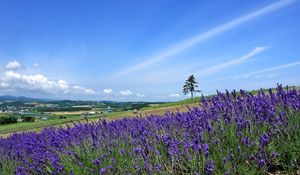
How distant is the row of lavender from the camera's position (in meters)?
2.74

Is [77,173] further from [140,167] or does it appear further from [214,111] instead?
[214,111]

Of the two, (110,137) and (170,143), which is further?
(110,137)

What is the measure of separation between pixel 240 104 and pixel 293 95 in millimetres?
606

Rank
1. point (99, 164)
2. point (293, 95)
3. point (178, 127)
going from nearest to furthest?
point (99, 164) → point (293, 95) → point (178, 127)

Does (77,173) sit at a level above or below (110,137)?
below

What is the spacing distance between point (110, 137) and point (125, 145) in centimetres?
39

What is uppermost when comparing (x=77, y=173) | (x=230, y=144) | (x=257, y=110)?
(x=257, y=110)

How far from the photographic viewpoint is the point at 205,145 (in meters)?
2.55

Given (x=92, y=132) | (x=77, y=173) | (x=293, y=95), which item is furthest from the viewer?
(x=92, y=132)

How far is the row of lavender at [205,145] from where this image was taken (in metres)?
2.74

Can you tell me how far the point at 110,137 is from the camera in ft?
13.7

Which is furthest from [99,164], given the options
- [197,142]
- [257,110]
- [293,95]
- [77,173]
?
[293,95]

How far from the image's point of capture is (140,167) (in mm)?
2965

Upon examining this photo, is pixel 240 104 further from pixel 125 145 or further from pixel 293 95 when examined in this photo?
pixel 125 145
